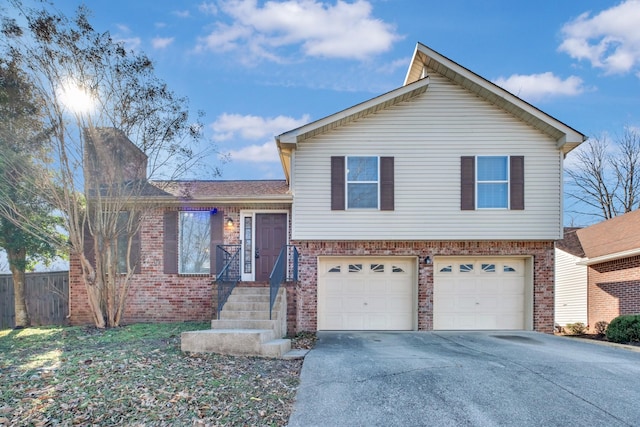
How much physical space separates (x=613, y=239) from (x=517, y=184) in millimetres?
6320

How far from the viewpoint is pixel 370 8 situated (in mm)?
11727

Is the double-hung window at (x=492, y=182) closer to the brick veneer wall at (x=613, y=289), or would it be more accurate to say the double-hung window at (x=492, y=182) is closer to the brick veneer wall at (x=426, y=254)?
the brick veneer wall at (x=426, y=254)

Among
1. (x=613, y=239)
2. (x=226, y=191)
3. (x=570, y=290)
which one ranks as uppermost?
(x=226, y=191)

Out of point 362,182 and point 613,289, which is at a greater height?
point 362,182

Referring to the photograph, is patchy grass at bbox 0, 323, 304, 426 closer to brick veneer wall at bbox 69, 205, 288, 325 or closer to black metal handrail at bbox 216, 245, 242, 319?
black metal handrail at bbox 216, 245, 242, 319

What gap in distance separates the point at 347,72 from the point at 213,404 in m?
13.5

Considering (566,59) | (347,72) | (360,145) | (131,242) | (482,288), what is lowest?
(482,288)

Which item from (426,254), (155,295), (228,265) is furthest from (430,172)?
(155,295)

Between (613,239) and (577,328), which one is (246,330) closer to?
(577,328)

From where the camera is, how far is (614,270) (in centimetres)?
1283

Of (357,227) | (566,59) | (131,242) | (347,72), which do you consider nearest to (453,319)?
(357,227)

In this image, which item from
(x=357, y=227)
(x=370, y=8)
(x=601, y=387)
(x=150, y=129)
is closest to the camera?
(x=601, y=387)

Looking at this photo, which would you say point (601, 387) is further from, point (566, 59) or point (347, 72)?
point (566, 59)

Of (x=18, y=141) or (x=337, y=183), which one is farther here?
(x=337, y=183)
